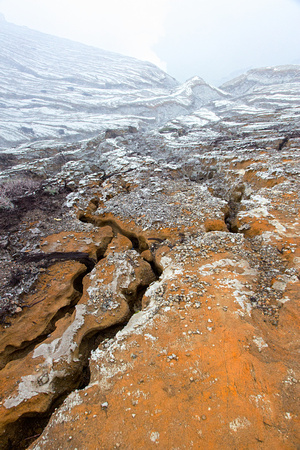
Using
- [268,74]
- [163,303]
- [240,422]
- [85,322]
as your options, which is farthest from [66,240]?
[268,74]

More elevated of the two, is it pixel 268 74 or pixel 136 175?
pixel 268 74

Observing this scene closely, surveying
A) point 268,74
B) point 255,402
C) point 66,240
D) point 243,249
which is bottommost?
point 66,240

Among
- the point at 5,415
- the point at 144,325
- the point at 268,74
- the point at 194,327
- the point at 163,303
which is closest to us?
the point at 5,415

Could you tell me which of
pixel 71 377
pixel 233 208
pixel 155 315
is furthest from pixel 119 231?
pixel 233 208

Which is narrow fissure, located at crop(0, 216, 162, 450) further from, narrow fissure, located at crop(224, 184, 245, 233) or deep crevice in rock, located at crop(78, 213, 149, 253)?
narrow fissure, located at crop(224, 184, 245, 233)

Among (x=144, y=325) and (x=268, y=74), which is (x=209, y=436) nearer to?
(x=144, y=325)

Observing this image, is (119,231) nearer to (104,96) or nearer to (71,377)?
(71,377)

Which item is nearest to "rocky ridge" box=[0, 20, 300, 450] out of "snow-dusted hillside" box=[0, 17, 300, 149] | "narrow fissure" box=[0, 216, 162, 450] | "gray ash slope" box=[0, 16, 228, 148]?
"narrow fissure" box=[0, 216, 162, 450]
